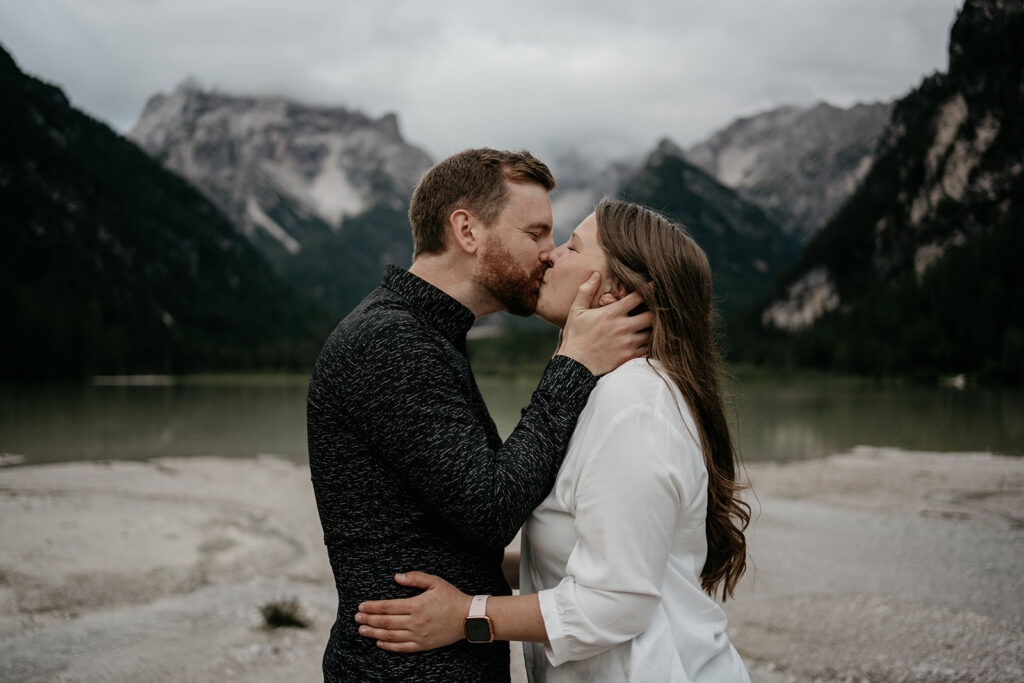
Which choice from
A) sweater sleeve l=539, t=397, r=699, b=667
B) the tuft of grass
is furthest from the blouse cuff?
the tuft of grass

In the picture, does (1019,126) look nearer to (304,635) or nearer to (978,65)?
(978,65)

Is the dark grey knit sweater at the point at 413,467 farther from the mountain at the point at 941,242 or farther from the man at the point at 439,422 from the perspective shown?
the mountain at the point at 941,242

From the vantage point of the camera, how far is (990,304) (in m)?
85.3

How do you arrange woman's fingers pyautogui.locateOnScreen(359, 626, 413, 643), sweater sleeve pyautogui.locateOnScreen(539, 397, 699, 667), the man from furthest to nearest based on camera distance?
woman's fingers pyautogui.locateOnScreen(359, 626, 413, 643) < the man < sweater sleeve pyautogui.locateOnScreen(539, 397, 699, 667)

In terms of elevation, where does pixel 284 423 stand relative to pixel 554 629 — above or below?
below

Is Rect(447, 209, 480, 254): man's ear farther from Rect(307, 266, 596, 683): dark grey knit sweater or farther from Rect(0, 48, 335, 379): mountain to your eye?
Rect(0, 48, 335, 379): mountain

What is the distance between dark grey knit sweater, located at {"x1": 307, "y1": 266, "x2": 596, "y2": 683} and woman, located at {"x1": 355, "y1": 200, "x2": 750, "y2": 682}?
0.09m

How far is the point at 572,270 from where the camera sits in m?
2.82

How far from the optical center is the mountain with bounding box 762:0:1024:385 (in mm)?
84500

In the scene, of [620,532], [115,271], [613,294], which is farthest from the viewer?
[115,271]

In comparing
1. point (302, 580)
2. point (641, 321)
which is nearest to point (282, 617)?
point (302, 580)

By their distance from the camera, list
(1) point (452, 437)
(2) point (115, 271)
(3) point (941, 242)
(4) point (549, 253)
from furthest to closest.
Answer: (2) point (115, 271)
(3) point (941, 242)
(4) point (549, 253)
(1) point (452, 437)

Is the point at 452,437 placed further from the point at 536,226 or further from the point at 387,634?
the point at 536,226

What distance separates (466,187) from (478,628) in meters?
1.61
